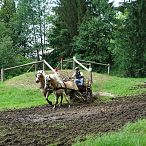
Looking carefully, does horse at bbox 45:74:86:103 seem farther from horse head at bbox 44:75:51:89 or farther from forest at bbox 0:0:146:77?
forest at bbox 0:0:146:77

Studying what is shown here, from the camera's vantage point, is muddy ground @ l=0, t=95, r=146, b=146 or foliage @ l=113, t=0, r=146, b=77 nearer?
muddy ground @ l=0, t=95, r=146, b=146

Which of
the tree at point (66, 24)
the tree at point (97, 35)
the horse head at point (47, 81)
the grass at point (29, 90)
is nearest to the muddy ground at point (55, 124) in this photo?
the horse head at point (47, 81)

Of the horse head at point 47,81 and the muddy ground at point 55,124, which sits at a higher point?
the horse head at point 47,81

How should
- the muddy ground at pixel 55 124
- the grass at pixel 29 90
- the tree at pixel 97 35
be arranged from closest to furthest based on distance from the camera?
the muddy ground at pixel 55 124 < the grass at pixel 29 90 < the tree at pixel 97 35

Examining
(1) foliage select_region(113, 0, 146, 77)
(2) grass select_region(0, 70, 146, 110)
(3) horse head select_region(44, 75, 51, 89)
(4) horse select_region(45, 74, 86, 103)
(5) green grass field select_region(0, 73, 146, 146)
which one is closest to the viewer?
(3) horse head select_region(44, 75, 51, 89)

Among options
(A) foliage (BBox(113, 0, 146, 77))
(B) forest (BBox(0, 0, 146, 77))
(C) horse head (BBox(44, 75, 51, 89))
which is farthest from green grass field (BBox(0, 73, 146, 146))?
(B) forest (BBox(0, 0, 146, 77))

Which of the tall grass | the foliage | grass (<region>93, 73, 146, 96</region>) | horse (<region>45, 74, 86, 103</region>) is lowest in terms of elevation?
the tall grass

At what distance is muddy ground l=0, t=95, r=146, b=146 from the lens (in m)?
10.5

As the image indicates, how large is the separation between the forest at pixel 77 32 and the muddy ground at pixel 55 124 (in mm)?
25795

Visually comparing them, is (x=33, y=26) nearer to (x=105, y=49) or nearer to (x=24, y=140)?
(x=105, y=49)

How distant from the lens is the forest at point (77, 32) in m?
41.9

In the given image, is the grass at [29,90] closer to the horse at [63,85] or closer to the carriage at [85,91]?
the carriage at [85,91]

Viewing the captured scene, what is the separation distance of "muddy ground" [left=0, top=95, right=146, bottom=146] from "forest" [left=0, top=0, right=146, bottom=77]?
2579 centimetres

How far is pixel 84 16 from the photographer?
4941 cm
